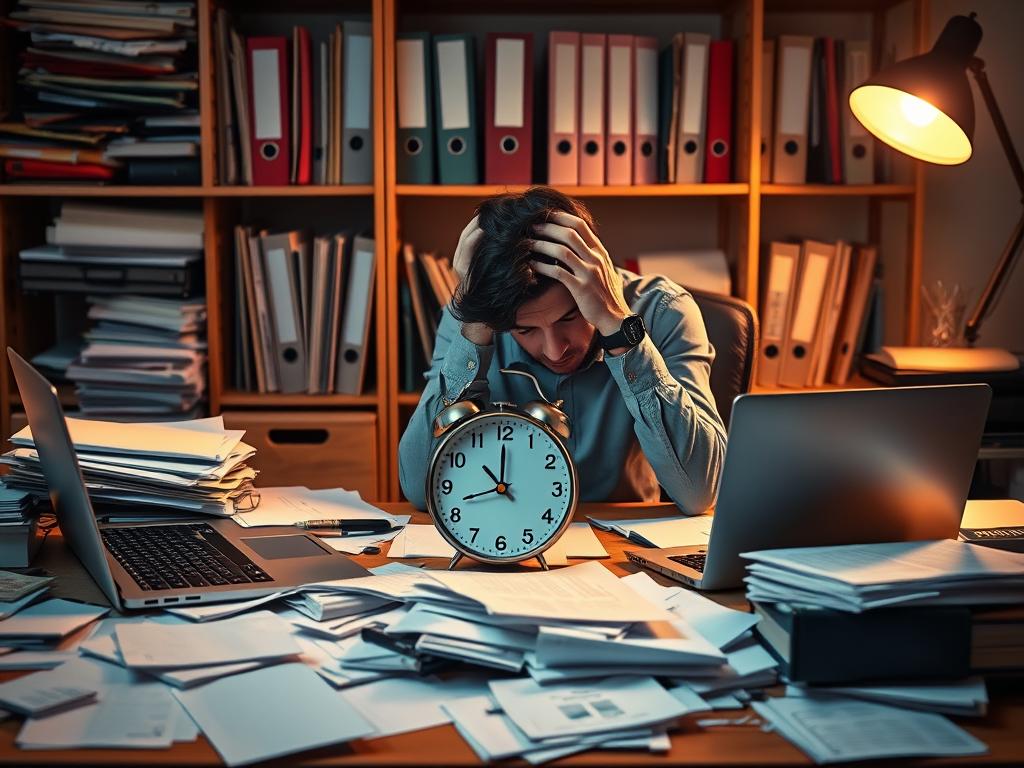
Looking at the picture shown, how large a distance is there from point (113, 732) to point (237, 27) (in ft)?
7.65

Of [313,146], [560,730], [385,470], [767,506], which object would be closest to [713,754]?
[560,730]

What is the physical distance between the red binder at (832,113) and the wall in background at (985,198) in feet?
1.12

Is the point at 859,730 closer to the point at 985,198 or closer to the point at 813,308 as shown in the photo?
the point at 813,308

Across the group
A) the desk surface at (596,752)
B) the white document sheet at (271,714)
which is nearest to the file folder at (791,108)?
the desk surface at (596,752)

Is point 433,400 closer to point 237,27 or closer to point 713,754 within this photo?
point 713,754

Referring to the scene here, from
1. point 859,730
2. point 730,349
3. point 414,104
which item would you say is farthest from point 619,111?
point 859,730

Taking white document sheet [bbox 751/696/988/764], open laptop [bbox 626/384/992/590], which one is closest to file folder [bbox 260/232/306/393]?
open laptop [bbox 626/384/992/590]

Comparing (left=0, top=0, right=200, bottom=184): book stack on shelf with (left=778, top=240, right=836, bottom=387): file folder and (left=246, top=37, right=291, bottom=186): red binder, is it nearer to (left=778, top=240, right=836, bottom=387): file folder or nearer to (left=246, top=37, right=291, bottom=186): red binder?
(left=246, top=37, right=291, bottom=186): red binder

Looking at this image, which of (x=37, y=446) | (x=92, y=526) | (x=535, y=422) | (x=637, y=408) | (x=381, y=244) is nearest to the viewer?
(x=92, y=526)

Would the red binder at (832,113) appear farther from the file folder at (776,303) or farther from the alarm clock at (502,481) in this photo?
the alarm clock at (502,481)

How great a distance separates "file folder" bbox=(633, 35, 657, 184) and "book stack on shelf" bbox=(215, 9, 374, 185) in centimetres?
63

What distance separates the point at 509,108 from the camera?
273cm

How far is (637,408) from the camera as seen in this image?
172 centimetres

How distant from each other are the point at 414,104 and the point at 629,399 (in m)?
1.27
